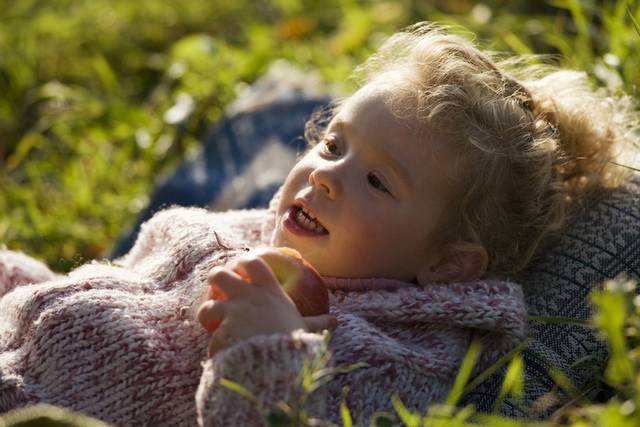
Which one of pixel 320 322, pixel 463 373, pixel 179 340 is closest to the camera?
pixel 463 373

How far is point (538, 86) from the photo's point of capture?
2.70 metres

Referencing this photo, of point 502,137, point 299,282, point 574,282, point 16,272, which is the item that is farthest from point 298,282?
point 16,272

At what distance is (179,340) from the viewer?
7.22ft

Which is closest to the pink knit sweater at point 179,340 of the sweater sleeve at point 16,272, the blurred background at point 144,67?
the sweater sleeve at point 16,272

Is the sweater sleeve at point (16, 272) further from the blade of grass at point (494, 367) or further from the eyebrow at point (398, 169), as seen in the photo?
the blade of grass at point (494, 367)

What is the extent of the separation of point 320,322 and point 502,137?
0.75m

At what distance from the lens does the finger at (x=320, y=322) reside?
2015mm

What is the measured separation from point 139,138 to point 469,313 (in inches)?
94.9

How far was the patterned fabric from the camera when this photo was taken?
2.27 metres

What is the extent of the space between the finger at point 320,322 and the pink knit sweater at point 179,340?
55mm

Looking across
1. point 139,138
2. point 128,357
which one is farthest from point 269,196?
point 128,357

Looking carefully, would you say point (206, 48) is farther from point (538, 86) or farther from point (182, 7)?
point (538, 86)

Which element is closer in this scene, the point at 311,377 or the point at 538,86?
the point at 311,377

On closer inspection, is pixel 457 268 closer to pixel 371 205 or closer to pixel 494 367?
pixel 371 205
